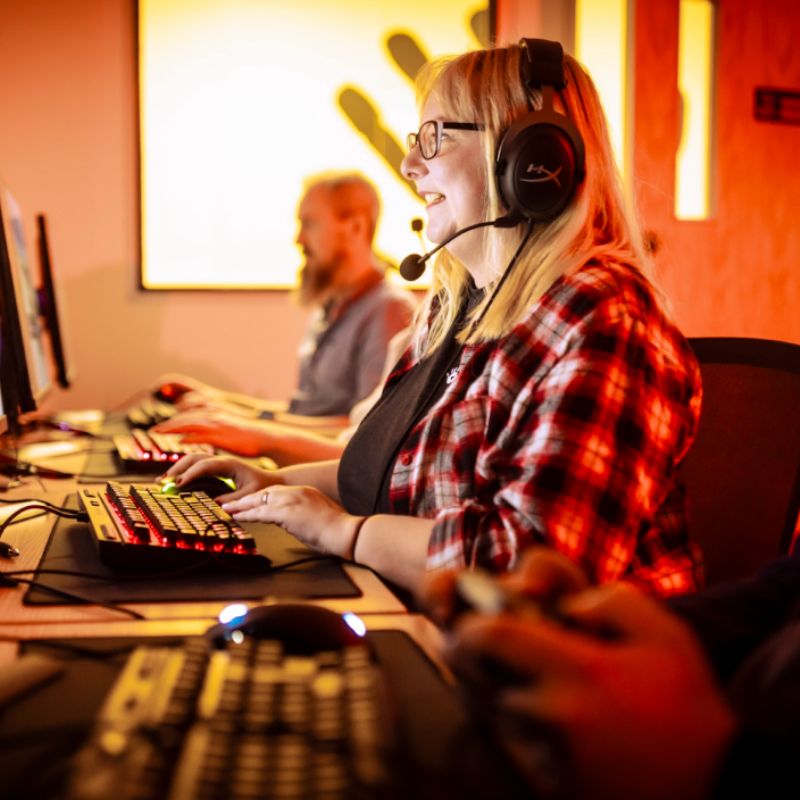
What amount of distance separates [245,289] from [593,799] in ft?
9.66

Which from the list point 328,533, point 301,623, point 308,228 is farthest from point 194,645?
point 308,228

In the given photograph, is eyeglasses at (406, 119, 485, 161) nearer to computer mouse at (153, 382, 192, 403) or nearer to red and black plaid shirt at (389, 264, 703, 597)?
red and black plaid shirt at (389, 264, 703, 597)

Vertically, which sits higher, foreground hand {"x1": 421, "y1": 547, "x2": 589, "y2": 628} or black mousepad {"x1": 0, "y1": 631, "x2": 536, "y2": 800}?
foreground hand {"x1": 421, "y1": 547, "x2": 589, "y2": 628}

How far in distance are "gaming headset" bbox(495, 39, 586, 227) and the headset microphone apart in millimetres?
14

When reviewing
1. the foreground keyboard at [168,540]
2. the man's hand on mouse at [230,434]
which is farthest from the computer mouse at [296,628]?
the man's hand on mouse at [230,434]

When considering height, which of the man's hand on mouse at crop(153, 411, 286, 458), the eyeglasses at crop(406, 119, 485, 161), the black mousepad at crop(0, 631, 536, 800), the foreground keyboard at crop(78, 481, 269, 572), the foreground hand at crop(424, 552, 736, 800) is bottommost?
the man's hand on mouse at crop(153, 411, 286, 458)

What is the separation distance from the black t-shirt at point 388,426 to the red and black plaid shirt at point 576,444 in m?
0.06

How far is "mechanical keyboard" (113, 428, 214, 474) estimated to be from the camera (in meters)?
1.49

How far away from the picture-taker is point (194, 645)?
1.81 ft

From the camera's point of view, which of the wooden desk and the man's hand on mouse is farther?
the man's hand on mouse

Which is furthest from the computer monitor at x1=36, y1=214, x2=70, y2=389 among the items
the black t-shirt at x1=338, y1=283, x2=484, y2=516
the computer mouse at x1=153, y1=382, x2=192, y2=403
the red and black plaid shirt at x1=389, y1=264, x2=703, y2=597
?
the red and black plaid shirt at x1=389, y1=264, x2=703, y2=597

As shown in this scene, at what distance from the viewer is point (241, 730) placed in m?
0.46

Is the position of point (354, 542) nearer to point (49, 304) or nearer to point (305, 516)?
point (305, 516)

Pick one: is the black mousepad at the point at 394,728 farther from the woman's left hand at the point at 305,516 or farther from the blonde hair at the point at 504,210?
the blonde hair at the point at 504,210
